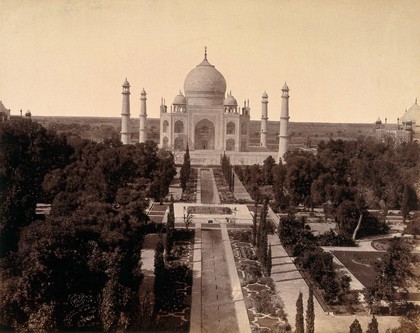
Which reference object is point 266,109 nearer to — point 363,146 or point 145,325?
point 363,146

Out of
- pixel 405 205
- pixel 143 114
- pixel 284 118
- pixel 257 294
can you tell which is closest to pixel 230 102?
pixel 284 118

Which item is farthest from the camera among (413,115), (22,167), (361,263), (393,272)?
(413,115)

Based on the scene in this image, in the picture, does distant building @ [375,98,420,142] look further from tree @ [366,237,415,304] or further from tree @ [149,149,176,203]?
tree @ [366,237,415,304]

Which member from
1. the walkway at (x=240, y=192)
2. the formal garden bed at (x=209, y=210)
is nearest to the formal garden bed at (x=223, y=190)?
the walkway at (x=240, y=192)

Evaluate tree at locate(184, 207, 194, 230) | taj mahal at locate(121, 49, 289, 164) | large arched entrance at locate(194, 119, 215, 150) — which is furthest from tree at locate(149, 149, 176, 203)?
large arched entrance at locate(194, 119, 215, 150)

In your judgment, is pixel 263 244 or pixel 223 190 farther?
pixel 223 190

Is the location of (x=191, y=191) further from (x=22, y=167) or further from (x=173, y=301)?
(x=173, y=301)

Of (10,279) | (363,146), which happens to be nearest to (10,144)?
(10,279)
